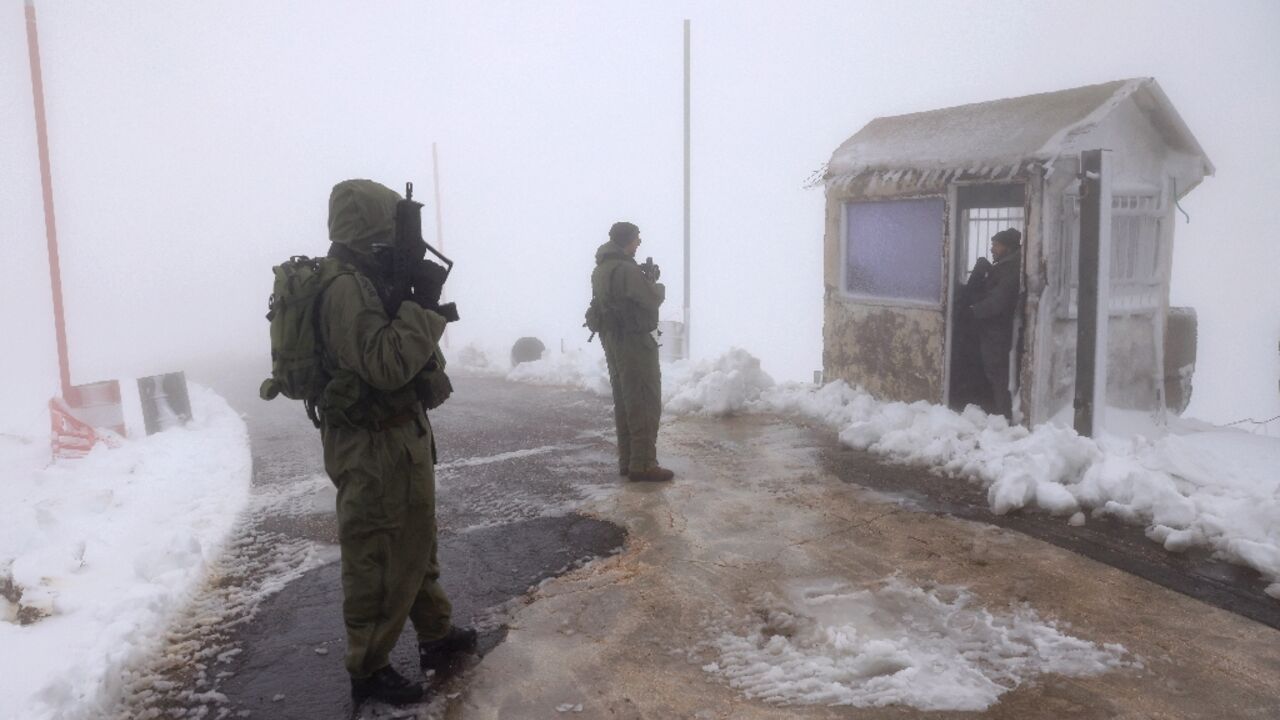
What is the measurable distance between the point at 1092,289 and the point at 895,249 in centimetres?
219

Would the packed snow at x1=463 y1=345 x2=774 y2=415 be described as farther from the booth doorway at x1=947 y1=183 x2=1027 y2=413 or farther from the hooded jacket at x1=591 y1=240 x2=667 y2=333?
the hooded jacket at x1=591 y1=240 x2=667 y2=333

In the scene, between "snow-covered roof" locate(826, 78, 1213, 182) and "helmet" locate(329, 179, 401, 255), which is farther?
"snow-covered roof" locate(826, 78, 1213, 182)

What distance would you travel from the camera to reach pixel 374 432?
3.02 m

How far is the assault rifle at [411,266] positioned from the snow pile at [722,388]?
6044 mm

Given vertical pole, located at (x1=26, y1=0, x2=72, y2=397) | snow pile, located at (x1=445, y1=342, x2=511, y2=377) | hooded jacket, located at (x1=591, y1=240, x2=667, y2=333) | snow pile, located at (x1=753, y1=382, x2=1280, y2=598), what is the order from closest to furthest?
1. snow pile, located at (x1=753, y1=382, x2=1280, y2=598)
2. hooded jacket, located at (x1=591, y1=240, x2=667, y2=333)
3. vertical pole, located at (x1=26, y1=0, x2=72, y2=397)
4. snow pile, located at (x1=445, y1=342, x2=511, y2=377)

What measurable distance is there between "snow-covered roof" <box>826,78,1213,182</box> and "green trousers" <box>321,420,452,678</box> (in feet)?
19.4

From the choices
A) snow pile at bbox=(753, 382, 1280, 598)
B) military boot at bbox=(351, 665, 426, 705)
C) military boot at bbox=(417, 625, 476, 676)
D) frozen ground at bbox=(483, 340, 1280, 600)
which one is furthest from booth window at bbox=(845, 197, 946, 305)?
military boot at bbox=(351, 665, 426, 705)

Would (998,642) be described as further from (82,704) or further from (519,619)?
(82,704)

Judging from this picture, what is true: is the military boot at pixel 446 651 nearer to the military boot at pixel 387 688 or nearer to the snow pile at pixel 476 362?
the military boot at pixel 387 688

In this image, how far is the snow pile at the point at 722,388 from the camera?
8875 millimetres

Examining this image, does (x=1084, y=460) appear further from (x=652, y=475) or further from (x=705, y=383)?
(x=705, y=383)

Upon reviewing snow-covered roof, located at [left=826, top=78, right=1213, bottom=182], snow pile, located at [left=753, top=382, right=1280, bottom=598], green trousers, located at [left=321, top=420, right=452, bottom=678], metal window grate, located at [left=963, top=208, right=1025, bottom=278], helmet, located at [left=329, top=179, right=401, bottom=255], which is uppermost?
snow-covered roof, located at [left=826, top=78, right=1213, bottom=182]

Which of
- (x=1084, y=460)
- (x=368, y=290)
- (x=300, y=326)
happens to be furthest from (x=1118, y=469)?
(x=300, y=326)

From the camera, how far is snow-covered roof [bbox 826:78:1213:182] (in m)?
6.63
